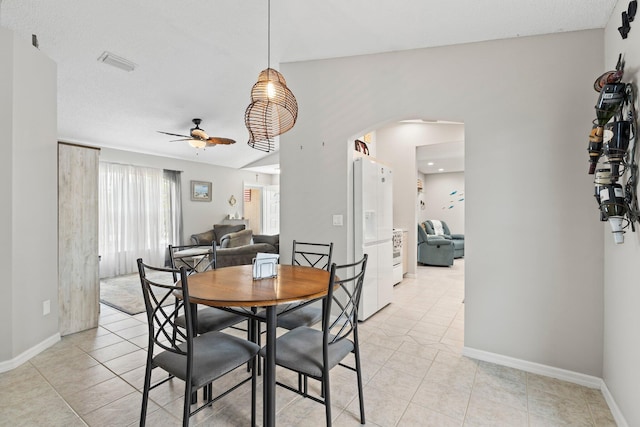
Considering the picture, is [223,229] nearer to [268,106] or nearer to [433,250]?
[433,250]

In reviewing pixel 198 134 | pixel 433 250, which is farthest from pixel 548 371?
pixel 198 134

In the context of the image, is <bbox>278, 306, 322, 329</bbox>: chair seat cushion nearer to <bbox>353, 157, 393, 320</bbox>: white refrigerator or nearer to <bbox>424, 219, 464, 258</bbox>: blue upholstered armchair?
<bbox>353, 157, 393, 320</bbox>: white refrigerator

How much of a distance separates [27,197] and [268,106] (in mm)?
2224

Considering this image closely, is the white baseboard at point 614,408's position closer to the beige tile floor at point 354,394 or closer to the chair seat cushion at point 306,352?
the beige tile floor at point 354,394

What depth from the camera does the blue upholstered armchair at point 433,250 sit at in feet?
21.6

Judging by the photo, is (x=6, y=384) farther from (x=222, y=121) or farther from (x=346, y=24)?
(x=222, y=121)

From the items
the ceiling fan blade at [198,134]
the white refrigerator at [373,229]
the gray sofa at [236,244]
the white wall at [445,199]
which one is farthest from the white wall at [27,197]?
the white wall at [445,199]

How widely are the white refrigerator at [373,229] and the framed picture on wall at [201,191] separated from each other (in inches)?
197

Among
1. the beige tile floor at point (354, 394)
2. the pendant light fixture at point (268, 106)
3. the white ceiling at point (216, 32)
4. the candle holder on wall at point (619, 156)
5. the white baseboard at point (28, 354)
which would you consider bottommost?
the beige tile floor at point (354, 394)

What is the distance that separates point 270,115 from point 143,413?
1.94 meters

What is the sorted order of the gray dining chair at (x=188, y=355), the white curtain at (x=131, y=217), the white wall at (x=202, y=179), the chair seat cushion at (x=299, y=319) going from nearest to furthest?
the gray dining chair at (x=188, y=355) < the chair seat cushion at (x=299, y=319) < the white curtain at (x=131, y=217) < the white wall at (x=202, y=179)

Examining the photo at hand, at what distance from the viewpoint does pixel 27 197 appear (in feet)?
8.30

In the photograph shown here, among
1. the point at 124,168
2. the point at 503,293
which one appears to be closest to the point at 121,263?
the point at 124,168

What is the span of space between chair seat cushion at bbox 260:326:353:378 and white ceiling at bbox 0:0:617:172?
8.00 ft
